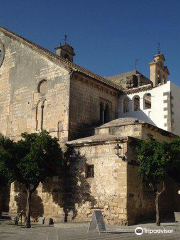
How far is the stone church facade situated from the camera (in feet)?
52.5

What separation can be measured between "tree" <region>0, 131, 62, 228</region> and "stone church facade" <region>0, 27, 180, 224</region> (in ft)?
5.15

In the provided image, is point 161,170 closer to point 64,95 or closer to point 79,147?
point 79,147

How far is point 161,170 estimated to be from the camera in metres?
14.4

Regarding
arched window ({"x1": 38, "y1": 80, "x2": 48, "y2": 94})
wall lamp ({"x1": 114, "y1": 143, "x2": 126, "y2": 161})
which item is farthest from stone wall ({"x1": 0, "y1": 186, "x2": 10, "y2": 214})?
wall lamp ({"x1": 114, "y1": 143, "x2": 126, "y2": 161})

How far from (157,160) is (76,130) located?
6.74 meters

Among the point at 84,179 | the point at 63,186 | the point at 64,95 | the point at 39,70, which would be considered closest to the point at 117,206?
the point at 84,179

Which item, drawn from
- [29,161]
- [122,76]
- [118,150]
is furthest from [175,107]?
[122,76]

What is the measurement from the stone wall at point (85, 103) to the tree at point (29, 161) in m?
2.86

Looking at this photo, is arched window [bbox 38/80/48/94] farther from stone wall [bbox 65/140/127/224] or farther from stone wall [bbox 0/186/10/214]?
stone wall [bbox 0/186/10/214]

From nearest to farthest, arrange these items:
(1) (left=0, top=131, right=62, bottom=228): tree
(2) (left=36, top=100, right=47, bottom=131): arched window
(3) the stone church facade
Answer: (1) (left=0, top=131, right=62, bottom=228): tree → (3) the stone church facade → (2) (left=36, top=100, right=47, bottom=131): arched window

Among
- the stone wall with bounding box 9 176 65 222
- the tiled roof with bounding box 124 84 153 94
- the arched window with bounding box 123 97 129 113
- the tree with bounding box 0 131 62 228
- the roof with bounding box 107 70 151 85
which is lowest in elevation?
the stone wall with bounding box 9 176 65 222

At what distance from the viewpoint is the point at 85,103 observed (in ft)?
68.7

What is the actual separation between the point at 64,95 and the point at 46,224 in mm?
7983

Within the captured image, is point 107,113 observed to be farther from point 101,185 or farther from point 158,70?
point 101,185
